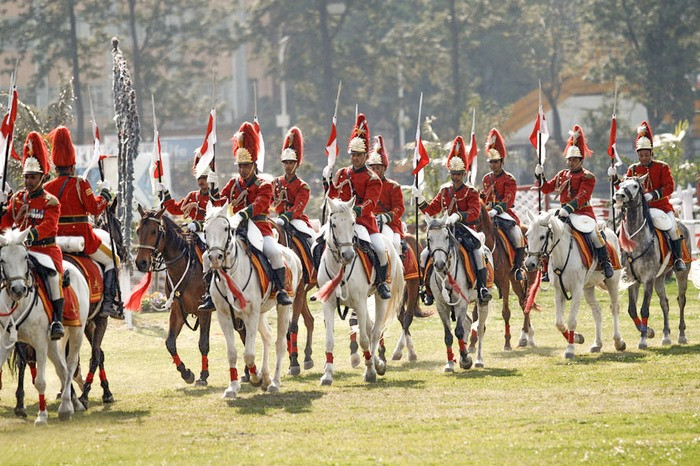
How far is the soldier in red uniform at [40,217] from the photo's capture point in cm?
1872

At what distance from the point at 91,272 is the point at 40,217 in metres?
1.72

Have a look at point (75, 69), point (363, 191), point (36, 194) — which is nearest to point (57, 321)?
point (36, 194)

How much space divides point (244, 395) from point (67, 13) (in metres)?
54.3

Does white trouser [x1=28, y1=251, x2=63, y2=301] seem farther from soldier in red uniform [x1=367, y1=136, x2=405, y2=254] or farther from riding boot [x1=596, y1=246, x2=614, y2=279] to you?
riding boot [x1=596, y1=246, x2=614, y2=279]

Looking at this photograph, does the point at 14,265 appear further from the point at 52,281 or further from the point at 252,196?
the point at 252,196

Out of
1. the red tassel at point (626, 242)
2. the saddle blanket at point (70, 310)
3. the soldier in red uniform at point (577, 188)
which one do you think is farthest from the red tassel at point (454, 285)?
the saddle blanket at point (70, 310)

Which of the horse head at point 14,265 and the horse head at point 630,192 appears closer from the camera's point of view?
the horse head at point 14,265

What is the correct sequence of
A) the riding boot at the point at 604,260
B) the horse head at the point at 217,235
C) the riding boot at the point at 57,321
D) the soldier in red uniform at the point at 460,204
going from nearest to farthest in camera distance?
the riding boot at the point at 57,321 < the horse head at the point at 217,235 < the soldier in red uniform at the point at 460,204 < the riding boot at the point at 604,260

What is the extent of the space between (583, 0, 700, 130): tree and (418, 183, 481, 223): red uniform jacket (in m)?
47.4

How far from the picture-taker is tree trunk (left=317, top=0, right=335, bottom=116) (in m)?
74.2

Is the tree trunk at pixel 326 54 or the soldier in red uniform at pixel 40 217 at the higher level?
the tree trunk at pixel 326 54

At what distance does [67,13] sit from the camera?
72.4m

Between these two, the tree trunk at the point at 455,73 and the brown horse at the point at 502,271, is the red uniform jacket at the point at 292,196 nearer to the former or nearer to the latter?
the brown horse at the point at 502,271

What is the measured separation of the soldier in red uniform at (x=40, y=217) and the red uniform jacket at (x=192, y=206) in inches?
172
